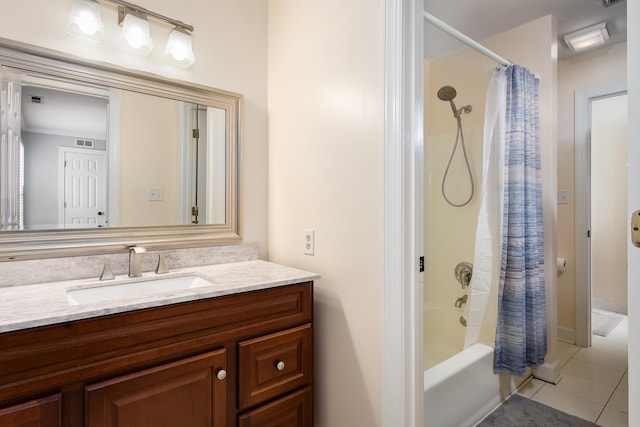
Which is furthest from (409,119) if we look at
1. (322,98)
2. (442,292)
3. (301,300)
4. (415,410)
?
(442,292)

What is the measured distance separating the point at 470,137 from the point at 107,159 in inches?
81.8

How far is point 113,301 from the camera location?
0.93 m

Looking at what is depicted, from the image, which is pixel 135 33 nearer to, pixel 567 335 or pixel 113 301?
pixel 113 301

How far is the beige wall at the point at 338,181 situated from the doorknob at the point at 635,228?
0.67 meters

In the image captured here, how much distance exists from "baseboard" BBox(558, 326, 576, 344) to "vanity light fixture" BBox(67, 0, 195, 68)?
344 centimetres

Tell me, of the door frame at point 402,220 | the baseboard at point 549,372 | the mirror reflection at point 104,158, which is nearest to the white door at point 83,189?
the mirror reflection at point 104,158

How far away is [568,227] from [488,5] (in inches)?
75.4

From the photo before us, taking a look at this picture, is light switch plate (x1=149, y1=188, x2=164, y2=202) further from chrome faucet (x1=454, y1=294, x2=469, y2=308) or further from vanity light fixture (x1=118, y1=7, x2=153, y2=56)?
chrome faucet (x1=454, y1=294, x2=469, y2=308)

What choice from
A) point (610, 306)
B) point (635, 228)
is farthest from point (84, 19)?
point (610, 306)

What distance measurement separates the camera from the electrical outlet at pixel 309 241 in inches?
58.6

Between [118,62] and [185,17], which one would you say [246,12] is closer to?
[185,17]

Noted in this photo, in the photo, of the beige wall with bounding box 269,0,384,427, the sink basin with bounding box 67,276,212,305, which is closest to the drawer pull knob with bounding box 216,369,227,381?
the sink basin with bounding box 67,276,212,305

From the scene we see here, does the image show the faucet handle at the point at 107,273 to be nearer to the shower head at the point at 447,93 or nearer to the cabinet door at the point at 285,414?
the cabinet door at the point at 285,414

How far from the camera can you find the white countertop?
814 mm
